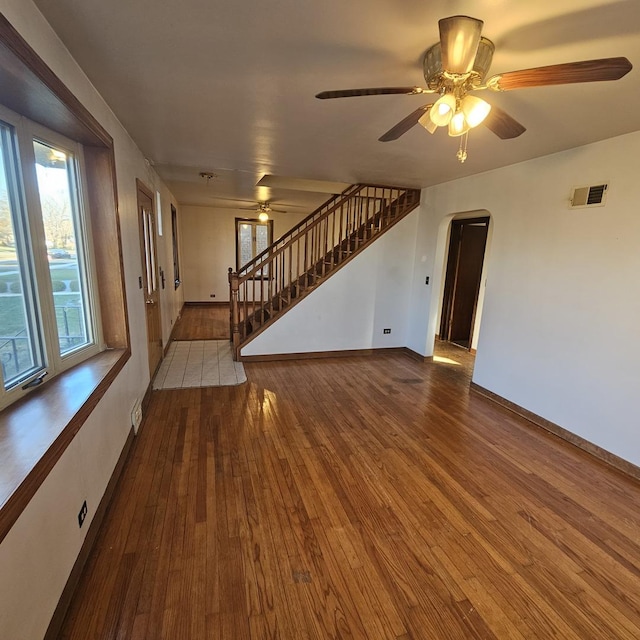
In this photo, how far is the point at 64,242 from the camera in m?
1.96

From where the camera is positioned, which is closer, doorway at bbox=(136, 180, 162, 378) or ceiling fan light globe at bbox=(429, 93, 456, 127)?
ceiling fan light globe at bbox=(429, 93, 456, 127)

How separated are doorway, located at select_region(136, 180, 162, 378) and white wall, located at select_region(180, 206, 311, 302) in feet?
Result: 13.9

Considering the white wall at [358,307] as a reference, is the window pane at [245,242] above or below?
above

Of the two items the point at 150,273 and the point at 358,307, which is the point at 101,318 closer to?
the point at 150,273

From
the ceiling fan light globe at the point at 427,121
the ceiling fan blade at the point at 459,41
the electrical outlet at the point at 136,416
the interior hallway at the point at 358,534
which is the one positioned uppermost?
the ceiling fan blade at the point at 459,41

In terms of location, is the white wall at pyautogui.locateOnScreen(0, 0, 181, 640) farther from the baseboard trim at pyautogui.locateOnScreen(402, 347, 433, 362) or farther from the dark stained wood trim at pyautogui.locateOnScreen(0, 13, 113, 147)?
the baseboard trim at pyautogui.locateOnScreen(402, 347, 433, 362)

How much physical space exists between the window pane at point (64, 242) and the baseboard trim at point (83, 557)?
86 centimetres

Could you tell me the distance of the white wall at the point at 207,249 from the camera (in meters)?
8.01

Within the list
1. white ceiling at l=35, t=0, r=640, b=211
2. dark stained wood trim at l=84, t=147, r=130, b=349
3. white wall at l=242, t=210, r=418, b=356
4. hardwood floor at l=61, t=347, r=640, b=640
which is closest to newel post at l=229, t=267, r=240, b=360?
white wall at l=242, t=210, r=418, b=356

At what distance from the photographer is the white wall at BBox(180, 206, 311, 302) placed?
26.3 ft

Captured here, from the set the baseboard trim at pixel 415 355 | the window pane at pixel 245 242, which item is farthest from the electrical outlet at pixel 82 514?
the window pane at pixel 245 242

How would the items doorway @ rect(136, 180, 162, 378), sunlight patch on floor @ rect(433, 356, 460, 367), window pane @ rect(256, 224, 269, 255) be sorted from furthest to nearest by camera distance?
window pane @ rect(256, 224, 269, 255) < sunlight patch on floor @ rect(433, 356, 460, 367) < doorway @ rect(136, 180, 162, 378)

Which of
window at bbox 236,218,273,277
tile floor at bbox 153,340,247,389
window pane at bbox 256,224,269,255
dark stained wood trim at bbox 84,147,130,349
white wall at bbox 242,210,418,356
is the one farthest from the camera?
window pane at bbox 256,224,269,255

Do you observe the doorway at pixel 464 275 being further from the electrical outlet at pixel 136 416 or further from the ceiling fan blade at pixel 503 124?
the electrical outlet at pixel 136 416
